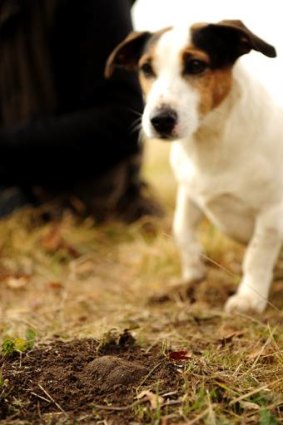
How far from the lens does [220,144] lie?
2584 millimetres

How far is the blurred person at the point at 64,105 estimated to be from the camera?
379cm

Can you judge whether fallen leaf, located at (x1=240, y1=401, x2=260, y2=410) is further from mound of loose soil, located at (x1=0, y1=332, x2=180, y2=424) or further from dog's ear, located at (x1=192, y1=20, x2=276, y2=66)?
dog's ear, located at (x1=192, y1=20, x2=276, y2=66)

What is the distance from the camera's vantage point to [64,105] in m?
4.08

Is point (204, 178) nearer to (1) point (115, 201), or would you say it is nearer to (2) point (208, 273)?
(2) point (208, 273)

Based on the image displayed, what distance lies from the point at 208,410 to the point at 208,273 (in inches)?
63.4

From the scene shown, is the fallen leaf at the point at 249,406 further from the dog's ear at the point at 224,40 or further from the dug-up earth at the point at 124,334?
the dog's ear at the point at 224,40

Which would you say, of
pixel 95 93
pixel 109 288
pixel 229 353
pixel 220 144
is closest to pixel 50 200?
pixel 95 93

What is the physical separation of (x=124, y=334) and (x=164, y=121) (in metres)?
0.84

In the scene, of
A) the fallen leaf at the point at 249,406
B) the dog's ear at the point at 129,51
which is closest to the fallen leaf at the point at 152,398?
the fallen leaf at the point at 249,406

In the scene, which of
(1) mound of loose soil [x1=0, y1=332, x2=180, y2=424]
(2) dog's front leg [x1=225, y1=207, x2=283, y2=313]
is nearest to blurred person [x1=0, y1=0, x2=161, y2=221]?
(2) dog's front leg [x1=225, y1=207, x2=283, y2=313]

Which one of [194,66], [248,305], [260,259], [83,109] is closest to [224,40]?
[194,66]

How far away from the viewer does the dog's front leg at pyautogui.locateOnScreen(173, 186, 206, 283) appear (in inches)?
116

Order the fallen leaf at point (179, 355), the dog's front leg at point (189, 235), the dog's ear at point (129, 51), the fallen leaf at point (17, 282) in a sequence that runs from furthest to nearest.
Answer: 1. the fallen leaf at point (17, 282)
2. the dog's front leg at point (189, 235)
3. the dog's ear at point (129, 51)
4. the fallen leaf at point (179, 355)

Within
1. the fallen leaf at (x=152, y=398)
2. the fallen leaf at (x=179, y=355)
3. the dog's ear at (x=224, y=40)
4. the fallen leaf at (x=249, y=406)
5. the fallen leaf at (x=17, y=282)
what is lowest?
the fallen leaf at (x=17, y=282)
